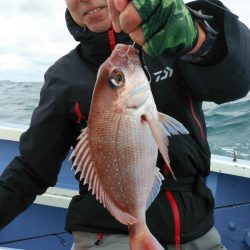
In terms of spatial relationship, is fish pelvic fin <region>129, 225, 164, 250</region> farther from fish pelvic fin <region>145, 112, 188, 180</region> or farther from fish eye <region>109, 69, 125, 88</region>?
fish eye <region>109, 69, 125, 88</region>

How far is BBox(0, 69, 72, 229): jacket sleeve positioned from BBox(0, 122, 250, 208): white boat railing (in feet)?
3.51

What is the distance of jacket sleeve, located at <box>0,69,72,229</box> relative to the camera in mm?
2408

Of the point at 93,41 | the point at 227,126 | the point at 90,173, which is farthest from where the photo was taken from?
the point at 227,126

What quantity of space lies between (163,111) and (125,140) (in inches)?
21.7

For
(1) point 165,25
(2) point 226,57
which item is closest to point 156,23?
(1) point 165,25

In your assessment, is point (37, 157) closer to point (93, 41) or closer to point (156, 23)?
point (93, 41)

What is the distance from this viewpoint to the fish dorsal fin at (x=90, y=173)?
172 cm

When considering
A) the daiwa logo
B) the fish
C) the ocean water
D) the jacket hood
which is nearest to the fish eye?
the fish

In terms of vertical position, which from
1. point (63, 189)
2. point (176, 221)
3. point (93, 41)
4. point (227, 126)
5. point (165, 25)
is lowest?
point (227, 126)

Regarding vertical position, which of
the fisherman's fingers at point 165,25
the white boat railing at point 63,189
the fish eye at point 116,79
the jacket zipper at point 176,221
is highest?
the fisherman's fingers at point 165,25

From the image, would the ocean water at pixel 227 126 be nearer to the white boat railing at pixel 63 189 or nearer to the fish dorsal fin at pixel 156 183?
the white boat railing at pixel 63 189

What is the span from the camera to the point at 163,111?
215 centimetres

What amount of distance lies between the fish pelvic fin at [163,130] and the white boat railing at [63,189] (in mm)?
1837

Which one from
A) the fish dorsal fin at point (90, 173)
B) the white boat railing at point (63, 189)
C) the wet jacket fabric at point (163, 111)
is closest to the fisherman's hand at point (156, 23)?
the wet jacket fabric at point (163, 111)
